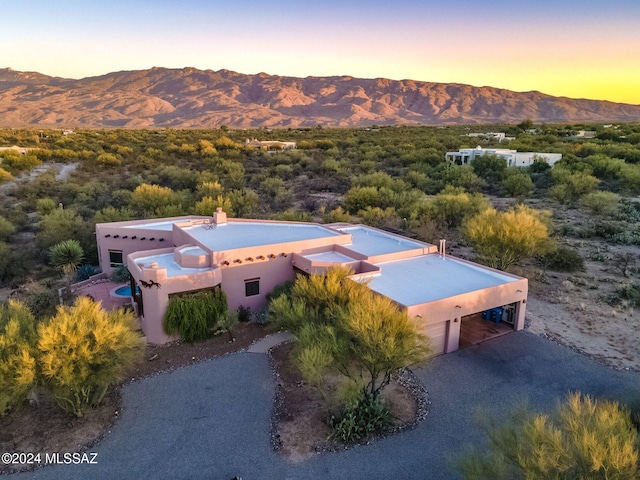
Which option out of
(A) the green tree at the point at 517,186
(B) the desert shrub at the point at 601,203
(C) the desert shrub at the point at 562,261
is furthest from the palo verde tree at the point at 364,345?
(A) the green tree at the point at 517,186

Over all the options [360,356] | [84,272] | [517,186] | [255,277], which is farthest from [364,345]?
[517,186]

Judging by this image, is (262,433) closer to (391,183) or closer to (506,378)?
(506,378)

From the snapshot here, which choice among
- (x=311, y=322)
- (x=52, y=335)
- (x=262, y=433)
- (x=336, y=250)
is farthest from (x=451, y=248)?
(x=52, y=335)

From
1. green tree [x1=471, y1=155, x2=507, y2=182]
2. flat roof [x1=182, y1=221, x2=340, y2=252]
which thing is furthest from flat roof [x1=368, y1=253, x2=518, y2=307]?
green tree [x1=471, y1=155, x2=507, y2=182]

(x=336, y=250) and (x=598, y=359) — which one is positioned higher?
(x=336, y=250)

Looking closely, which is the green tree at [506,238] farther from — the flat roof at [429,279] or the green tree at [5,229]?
the green tree at [5,229]
